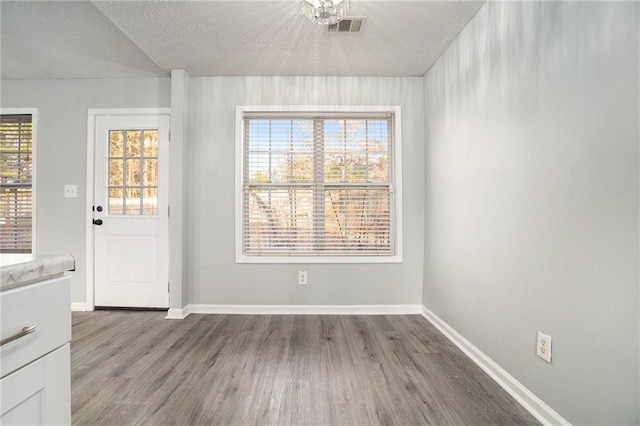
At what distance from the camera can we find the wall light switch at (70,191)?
10.1 ft

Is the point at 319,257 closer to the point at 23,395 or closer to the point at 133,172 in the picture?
the point at 133,172

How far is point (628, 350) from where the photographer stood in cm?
109

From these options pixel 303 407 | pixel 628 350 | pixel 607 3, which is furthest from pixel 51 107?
pixel 628 350

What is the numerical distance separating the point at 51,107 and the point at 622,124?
4457 millimetres

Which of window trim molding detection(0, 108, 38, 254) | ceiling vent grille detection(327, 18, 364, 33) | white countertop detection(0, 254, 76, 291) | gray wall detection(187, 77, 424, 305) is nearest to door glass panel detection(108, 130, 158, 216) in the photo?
gray wall detection(187, 77, 424, 305)

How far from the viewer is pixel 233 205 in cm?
298

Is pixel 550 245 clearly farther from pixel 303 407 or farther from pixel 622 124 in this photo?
pixel 303 407

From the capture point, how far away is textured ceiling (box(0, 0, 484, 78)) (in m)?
2.01

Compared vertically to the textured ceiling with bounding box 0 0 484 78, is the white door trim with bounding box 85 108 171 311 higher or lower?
lower

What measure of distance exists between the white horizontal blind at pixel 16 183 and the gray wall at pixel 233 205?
1.78 meters

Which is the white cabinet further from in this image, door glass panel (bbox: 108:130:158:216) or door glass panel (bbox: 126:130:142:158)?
door glass panel (bbox: 126:130:142:158)

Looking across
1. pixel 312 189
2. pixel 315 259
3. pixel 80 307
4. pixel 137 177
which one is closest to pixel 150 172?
pixel 137 177

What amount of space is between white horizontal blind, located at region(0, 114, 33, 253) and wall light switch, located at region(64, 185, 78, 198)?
386 mm

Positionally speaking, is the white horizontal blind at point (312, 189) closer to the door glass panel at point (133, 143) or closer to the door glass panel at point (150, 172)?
the door glass panel at point (150, 172)
